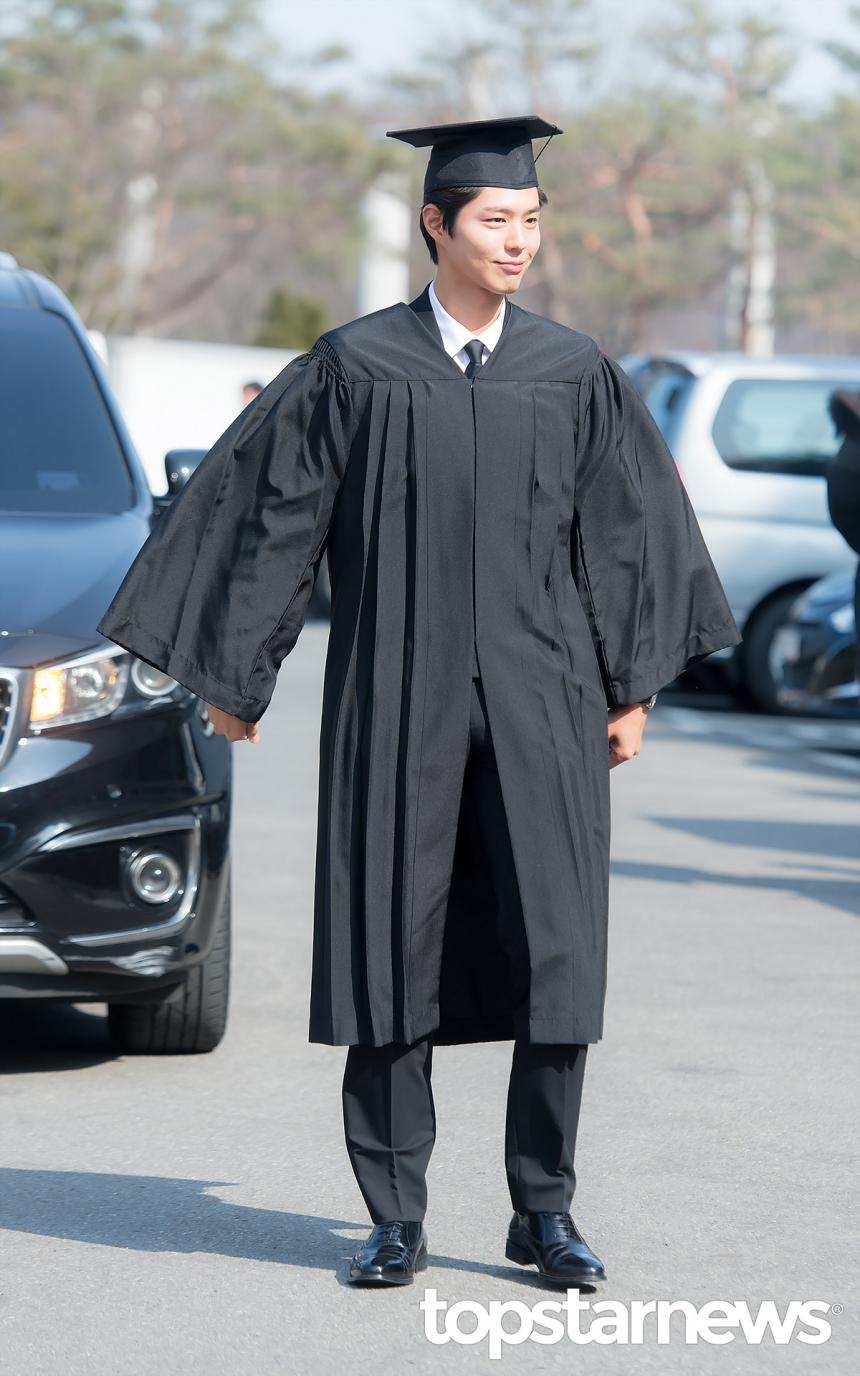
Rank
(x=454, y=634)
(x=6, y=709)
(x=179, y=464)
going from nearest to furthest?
1. (x=454, y=634)
2. (x=6, y=709)
3. (x=179, y=464)

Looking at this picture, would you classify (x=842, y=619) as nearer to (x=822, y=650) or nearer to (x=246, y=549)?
(x=822, y=650)

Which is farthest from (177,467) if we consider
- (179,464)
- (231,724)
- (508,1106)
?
(508,1106)

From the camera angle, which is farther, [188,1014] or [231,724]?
[188,1014]

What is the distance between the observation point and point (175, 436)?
25688mm

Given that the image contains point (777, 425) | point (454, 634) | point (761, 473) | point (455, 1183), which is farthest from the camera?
point (777, 425)

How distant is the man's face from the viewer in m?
3.71

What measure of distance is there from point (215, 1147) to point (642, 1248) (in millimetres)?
1043

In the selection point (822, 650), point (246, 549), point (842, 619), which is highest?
point (246, 549)

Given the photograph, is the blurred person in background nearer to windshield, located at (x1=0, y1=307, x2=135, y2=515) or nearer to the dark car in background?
windshield, located at (x1=0, y1=307, x2=135, y2=515)

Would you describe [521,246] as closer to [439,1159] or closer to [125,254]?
[439,1159]

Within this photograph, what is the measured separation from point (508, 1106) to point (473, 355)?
119 centimetres

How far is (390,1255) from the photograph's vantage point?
12.4 ft

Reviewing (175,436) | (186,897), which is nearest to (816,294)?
(175,436)

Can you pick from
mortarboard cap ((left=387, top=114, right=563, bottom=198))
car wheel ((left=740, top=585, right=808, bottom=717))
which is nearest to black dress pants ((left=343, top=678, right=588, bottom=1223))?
mortarboard cap ((left=387, top=114, right=563, bottom=198))
